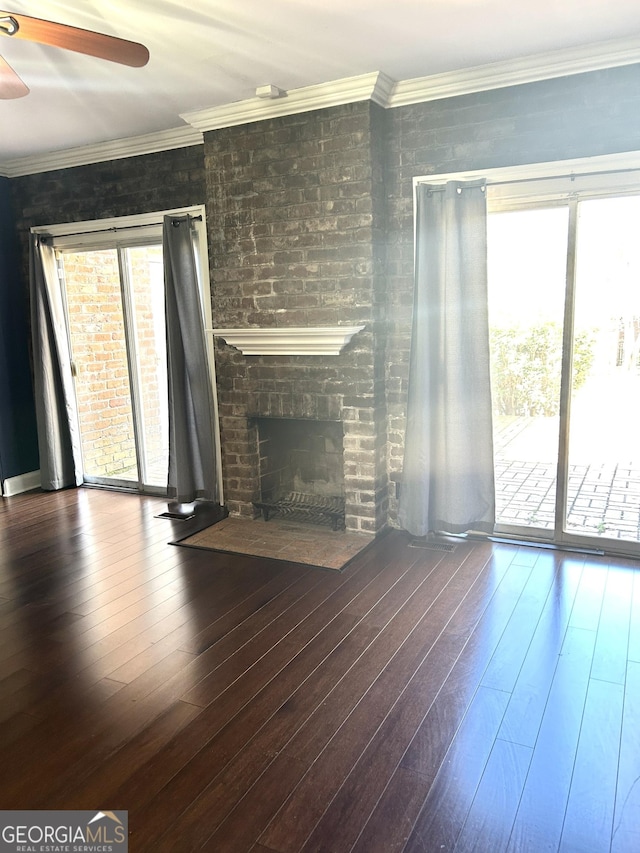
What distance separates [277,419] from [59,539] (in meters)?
1.67

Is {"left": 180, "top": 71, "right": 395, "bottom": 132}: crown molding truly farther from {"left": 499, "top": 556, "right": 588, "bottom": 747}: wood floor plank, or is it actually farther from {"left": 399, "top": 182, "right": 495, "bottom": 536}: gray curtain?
{"left": 499, "top": 556, "right": 588, "bottom": 747}: wood floor plank

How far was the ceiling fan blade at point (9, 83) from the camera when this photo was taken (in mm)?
2213

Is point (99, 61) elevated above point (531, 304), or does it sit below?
above

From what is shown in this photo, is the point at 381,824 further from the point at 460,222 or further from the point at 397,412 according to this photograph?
the point at 460,222

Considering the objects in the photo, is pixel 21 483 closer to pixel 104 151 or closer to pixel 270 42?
pixel 104 151

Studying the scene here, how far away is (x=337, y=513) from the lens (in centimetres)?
411

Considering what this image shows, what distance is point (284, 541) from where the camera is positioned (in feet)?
13.0

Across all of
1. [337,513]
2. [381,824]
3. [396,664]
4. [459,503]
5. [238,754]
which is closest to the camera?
[381,824]

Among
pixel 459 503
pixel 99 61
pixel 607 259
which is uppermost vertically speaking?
pixel 99 61

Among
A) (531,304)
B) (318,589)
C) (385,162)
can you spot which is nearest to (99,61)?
(385,162)

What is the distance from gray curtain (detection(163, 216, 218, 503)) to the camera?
4.43 metres

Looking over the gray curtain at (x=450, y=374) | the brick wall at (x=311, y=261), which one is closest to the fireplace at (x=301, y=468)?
the brick wall at (x=311, y=261)

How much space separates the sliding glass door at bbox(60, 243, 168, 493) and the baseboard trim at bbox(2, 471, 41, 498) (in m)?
0.52

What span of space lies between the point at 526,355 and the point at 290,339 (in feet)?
4.66
